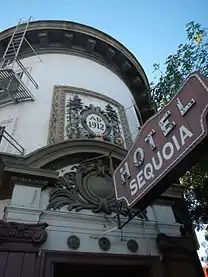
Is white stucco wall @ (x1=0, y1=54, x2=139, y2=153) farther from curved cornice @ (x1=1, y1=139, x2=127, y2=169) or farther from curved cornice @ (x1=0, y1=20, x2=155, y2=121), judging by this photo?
curved cornice @ (x1=1, y1=139, x2=127, y2=169)

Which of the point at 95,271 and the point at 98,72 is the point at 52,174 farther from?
the point at 98,72

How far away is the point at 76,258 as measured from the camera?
17.0ft

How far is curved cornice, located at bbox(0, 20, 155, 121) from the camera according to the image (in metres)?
10.5

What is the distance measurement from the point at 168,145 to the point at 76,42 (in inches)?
321

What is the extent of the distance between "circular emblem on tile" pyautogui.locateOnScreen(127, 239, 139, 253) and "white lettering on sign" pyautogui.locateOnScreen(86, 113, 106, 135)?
129 inches

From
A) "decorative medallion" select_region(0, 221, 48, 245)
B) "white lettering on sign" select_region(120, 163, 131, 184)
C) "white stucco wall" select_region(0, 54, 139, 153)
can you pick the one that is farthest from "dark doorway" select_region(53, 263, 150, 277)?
"white stucco wall" select_region(0, 54, 139, 153)

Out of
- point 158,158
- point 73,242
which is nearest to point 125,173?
point 158,158

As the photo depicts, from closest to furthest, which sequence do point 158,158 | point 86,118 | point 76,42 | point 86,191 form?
point 158,158 → point 86,191 → point 86,118 → point 76,42

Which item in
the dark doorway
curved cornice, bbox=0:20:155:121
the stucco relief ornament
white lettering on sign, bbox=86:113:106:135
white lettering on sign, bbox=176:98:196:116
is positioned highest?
curved cornice, bbox=0:20:155:121

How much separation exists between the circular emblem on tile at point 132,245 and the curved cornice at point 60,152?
2.05 metres

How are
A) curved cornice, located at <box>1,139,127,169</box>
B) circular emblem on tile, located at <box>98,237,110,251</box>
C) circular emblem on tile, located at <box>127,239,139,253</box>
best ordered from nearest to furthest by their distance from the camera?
circular emblem on tile, located at <box>98,237,110,251</box>
circular emblem on tile, located at <box>127,239,139,253</box>
curved cornice, located at <box>1,139,127,169</box>

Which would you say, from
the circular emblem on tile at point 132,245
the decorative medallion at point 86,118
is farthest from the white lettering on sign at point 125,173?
the decorative medallion at point 86,118

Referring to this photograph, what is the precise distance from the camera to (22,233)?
4992 millimetres

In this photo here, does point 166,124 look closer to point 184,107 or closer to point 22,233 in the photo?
point 184,107
